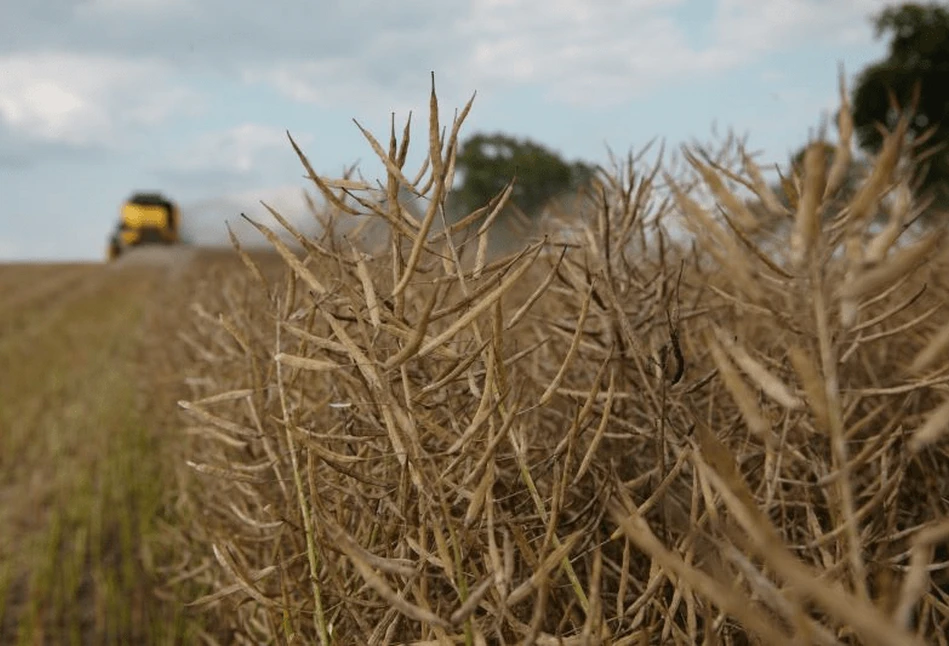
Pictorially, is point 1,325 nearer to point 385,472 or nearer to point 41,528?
point 41,528

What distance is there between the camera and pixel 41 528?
14.3ft

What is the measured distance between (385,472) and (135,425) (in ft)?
15.0

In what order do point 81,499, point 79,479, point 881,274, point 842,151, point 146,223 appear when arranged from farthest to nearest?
point 146,223
point 79,479
point 81,499
point 842,151
point 881,274

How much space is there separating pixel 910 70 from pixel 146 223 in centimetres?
2274

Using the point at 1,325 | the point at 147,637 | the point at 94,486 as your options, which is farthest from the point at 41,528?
the point at 1,325

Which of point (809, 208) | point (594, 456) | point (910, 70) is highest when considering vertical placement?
point (910, 70)

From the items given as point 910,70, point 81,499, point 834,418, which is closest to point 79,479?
point 81,499

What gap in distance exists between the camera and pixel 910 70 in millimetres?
18609

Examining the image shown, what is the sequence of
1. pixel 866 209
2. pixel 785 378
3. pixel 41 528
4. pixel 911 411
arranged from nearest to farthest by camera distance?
pixel 866 209 < pixel 785 378 < pixel 911 411 < pixel 41 528

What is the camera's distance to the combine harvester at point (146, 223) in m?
30.7

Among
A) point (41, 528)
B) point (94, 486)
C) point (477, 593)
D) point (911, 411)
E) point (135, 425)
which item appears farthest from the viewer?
point (135, 425)

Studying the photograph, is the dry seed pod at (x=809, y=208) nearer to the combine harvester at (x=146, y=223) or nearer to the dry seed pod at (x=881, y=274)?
the dry seed pod at (x=881, y=274)

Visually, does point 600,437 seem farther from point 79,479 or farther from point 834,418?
point 79,479

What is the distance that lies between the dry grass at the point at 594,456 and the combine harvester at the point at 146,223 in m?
31.2
